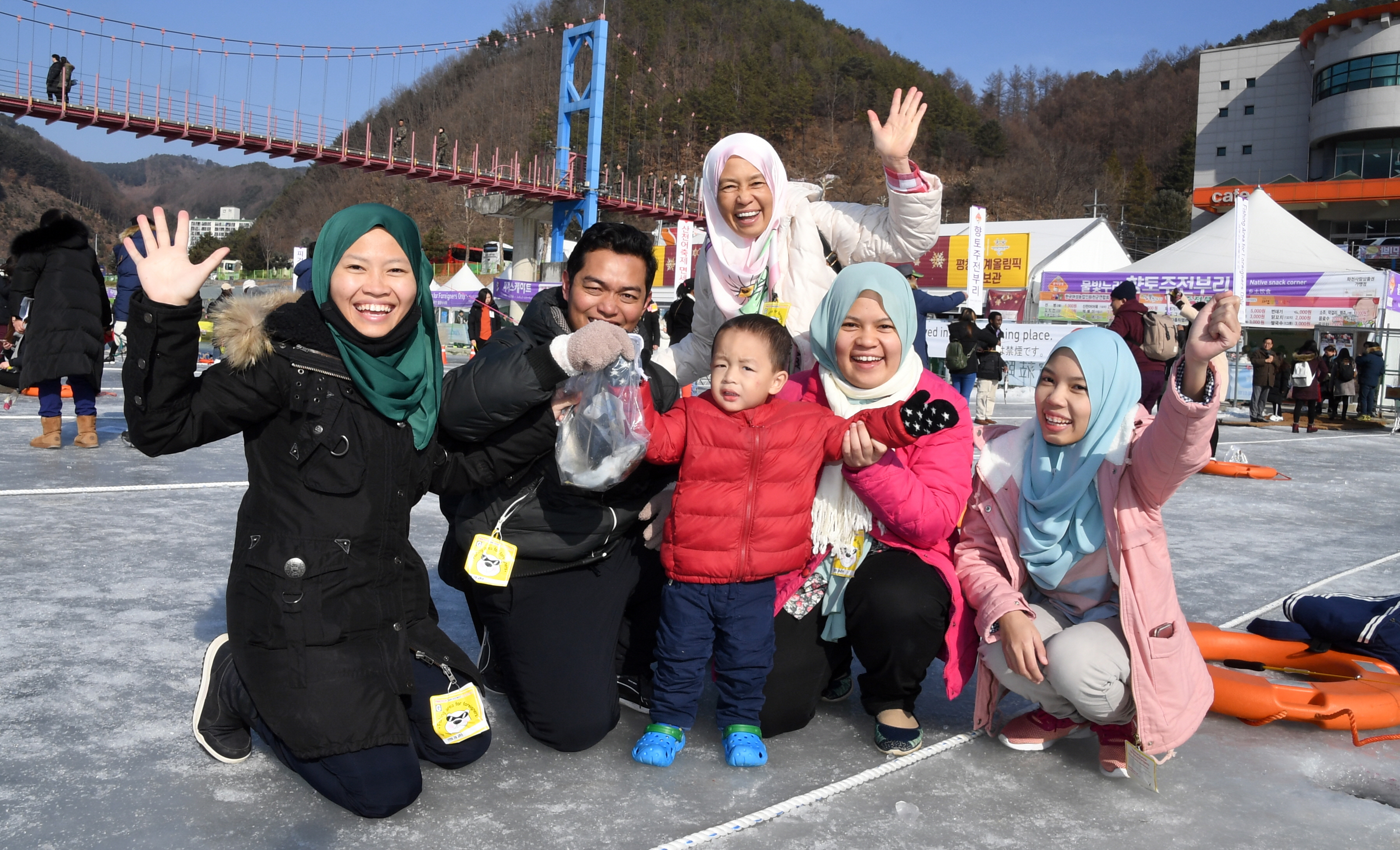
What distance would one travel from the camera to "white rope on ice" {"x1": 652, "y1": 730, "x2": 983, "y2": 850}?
5.69 feet

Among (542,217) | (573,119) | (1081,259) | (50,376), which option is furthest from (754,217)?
(573,119)

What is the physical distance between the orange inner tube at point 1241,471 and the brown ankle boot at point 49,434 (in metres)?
7.94

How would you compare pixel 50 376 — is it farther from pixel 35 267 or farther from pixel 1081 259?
pixel 1081 259

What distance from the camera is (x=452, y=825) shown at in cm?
179

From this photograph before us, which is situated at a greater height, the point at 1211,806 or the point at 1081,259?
the point at 1081,259

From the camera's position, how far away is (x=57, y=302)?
18.1ft

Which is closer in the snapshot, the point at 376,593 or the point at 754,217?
the point at 376,593

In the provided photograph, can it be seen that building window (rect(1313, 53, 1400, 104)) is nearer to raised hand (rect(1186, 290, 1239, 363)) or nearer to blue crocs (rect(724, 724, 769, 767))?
raised hand (rect(1186, 290, 1239, 363))

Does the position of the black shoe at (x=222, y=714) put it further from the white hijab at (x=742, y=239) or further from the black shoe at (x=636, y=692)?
the white hijab at (x=742, y=239)

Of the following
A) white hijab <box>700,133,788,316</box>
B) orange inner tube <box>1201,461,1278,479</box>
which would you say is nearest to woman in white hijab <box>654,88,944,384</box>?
white hijab <box>700,133,788,316</box>

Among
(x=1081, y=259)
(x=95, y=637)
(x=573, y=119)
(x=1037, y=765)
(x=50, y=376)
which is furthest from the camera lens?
(x=573, y=119)

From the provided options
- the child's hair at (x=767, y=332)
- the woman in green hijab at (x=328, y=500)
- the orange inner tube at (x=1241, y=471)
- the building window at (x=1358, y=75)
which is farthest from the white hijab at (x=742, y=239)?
the building window at (x=1358, y=75)

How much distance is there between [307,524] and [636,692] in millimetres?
982

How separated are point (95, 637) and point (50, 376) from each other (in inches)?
141
